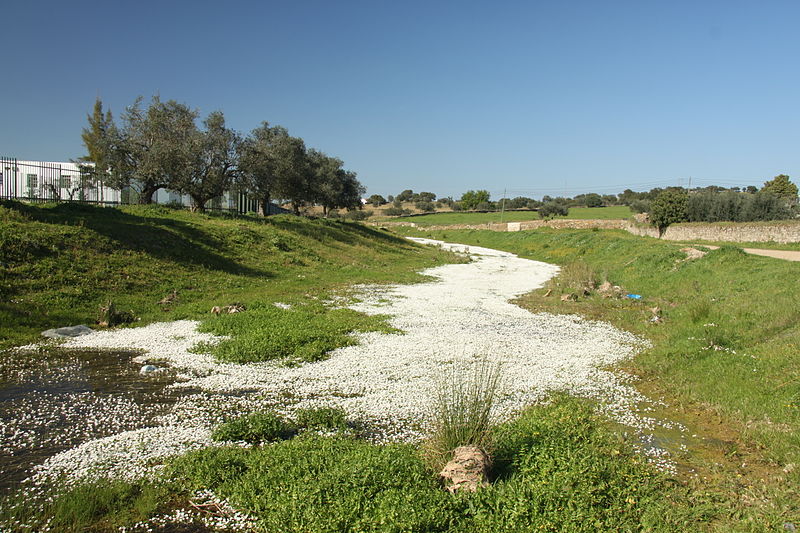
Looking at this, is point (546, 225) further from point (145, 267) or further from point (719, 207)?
point (145, 267)

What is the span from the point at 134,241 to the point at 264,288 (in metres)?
5.61

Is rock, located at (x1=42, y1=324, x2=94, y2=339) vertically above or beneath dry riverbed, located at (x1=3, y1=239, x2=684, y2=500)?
above

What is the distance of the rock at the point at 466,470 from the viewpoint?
17.0 ft

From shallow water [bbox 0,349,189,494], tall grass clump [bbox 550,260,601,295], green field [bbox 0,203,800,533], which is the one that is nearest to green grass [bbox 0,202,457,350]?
green field [bbox 0,203,800,533]

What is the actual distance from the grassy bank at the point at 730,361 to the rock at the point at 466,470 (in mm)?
2491

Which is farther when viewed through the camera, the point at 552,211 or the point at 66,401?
the point at 552,211

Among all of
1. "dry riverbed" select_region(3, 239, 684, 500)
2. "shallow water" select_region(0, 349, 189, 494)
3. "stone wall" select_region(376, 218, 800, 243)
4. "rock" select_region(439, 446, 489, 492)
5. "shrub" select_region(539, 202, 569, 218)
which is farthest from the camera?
"shrub" select_region(539, 202, 569, 218)

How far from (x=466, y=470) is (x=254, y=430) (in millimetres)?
2882

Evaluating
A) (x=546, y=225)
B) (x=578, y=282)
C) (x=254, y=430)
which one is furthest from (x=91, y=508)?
(x=546, y=225)

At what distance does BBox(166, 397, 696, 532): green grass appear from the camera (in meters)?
4.64

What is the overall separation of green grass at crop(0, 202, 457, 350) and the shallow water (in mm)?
1976

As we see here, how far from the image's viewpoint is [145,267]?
57.6 ft

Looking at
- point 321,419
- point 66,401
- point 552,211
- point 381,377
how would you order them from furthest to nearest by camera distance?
point 552,211 → point 381,377 → point 66,401 → point 321,419

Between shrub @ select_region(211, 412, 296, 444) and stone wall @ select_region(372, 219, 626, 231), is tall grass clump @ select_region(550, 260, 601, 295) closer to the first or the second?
shrub @ select_region(211, 412, 296, 444)
